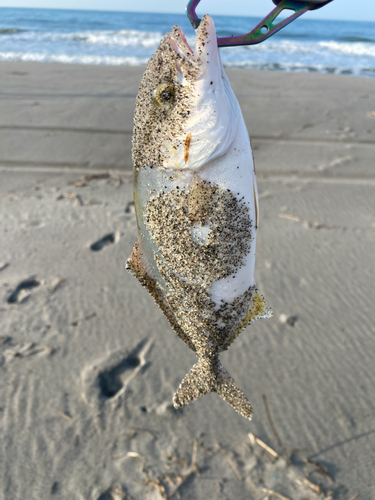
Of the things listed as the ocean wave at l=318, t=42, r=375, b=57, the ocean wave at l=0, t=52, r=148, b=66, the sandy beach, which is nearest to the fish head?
the sandy beach

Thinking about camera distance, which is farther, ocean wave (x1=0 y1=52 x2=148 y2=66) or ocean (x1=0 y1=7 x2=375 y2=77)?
ocean (x1=0 y1=7 x2=375 y2=77)

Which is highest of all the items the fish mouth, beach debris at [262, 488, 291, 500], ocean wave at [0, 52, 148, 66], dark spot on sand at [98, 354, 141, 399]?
the fish mouth

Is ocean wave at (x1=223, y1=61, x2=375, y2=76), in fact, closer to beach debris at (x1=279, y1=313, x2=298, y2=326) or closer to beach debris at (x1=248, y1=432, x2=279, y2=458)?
beach debris at (x1=279, y1=313, x2=298, y2=326)

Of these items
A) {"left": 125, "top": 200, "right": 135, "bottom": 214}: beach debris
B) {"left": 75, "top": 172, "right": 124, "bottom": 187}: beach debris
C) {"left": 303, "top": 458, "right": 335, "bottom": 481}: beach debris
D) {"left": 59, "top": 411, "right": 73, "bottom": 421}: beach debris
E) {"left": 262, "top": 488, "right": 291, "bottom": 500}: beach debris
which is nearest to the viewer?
{"left": 262, "top": 488, "right": 291, "bottom": 500}: beach debris

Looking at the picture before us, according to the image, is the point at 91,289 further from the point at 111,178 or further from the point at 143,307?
the point at 111,178

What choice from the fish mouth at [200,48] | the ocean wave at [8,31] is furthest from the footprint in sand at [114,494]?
the ocean wave at [8,31]

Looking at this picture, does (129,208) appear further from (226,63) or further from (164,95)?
(226,63)

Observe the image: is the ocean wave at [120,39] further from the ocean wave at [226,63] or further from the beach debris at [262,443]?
the beach debris at [262,443]

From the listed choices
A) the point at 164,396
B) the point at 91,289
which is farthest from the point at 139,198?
the point at 91,289

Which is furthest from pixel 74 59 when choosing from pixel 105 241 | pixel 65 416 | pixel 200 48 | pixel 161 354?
pixel 200 48
